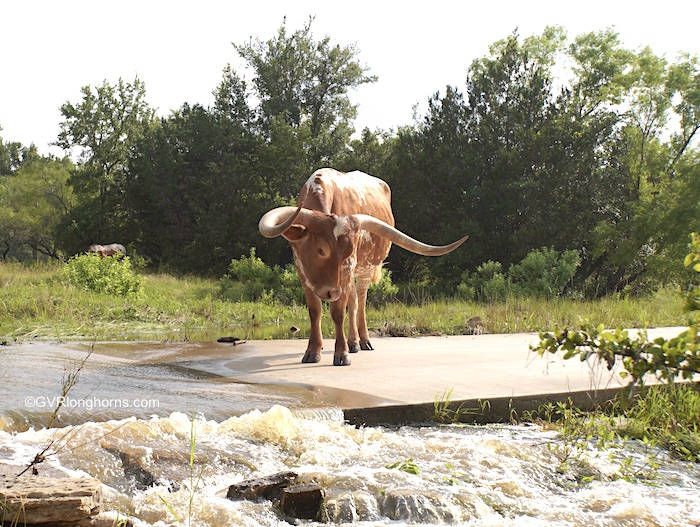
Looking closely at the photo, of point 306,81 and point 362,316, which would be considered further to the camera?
point 306,81

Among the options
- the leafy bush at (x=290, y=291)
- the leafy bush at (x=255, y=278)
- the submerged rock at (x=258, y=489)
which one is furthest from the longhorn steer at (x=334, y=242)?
the leafy bush at (x=255, y=278)

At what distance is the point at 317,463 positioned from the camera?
4.13 m

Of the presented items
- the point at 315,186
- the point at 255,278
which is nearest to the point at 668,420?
the point at 315,186

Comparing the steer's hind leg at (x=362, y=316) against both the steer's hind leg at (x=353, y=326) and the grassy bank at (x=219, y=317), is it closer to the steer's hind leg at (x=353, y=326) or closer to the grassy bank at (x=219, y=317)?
the steer's hind leg at (x=353, y=326)

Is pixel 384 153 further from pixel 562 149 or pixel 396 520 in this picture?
pixel 396 520

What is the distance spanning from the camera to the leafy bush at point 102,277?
47.7 ft

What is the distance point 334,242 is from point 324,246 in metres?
0.10

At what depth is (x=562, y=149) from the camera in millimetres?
22766

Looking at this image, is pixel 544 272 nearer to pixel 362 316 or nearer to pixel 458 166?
pixel 458 166

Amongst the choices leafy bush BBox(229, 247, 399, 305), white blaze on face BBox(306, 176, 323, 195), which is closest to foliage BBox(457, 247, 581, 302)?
leafy bush BBox(229, 247, 399, 305)

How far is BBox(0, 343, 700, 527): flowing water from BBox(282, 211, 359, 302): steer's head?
1.56 m

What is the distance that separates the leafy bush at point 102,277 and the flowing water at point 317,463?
364 inches

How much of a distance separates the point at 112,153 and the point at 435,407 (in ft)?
118

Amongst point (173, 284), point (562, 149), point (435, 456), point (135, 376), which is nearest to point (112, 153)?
point (173, 284)
